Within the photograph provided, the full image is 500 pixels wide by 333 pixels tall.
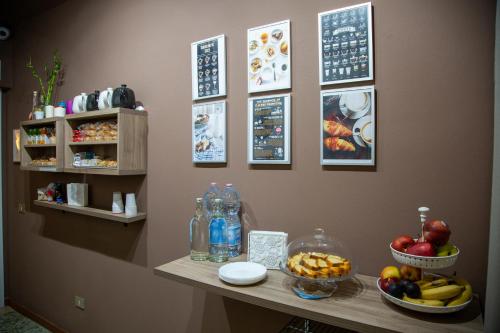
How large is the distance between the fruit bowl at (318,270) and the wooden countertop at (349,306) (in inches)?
1.4

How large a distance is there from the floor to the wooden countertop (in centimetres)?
241

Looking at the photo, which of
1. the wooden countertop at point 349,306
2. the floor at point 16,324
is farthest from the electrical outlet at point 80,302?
the wooden countertop at point 349,306

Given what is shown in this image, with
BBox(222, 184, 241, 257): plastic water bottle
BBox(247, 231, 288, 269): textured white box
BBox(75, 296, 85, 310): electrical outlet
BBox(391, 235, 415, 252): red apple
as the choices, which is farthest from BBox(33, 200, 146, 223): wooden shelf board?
BBox(391, 235, 415, 252): red apple

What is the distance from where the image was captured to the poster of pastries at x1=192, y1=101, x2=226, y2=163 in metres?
1.70

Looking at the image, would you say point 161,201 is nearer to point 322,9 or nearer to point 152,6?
point 152,6

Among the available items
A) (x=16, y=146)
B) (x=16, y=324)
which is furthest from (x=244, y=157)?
(x=16, y=324)

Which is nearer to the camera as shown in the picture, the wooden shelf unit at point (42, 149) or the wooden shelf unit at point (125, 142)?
the wooden shelf unit at point (125, 142)

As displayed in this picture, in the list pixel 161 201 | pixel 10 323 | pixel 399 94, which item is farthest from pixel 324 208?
pixel 10 323

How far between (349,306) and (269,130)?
0.86m

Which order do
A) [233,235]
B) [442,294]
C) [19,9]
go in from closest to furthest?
1. [442,294]
2. [233,235]
3. [19,9]

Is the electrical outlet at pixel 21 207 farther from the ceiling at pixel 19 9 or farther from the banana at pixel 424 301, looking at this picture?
the banana at pixel 424 301

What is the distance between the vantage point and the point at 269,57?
5.06 ft

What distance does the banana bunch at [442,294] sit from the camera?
97cm

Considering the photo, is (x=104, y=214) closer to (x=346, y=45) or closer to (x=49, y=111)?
(x=49, y=111)
